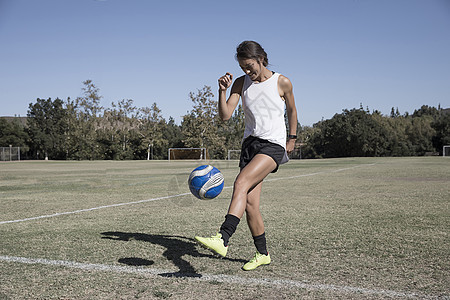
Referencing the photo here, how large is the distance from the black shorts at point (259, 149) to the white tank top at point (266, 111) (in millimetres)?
43

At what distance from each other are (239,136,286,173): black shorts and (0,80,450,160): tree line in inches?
2635

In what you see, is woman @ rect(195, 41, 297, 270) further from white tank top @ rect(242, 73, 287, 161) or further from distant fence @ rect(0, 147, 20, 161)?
distant fence @ rect(0, 147, 20, 161)

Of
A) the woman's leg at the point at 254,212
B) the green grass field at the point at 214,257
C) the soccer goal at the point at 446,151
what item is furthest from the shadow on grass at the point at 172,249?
the soccer goal at the point at 446,151

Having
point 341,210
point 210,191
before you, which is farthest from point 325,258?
point 341,210

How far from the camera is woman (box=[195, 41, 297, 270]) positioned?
158 inches

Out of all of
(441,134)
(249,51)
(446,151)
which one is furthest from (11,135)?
(249,51)

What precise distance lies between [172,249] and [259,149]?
163 cm

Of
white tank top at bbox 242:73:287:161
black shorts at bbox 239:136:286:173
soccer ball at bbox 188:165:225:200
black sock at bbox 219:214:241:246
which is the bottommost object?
black sock at bbox 219:214:241:246

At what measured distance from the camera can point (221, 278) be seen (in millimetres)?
3719

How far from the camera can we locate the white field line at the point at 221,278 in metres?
3.30

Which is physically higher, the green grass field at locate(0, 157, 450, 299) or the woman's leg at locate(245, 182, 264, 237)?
the woman's leg at locate(245, 182, 264, 237)

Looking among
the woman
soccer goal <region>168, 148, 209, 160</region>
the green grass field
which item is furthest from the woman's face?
soccer goal <region>168, 148, 209, 160</region>

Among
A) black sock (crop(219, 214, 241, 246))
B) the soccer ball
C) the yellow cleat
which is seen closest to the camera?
black sock (crop(219, 214, 241, 246))

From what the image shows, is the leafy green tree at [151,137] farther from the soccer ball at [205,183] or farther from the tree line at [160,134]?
the soccer ball at [205,183]
